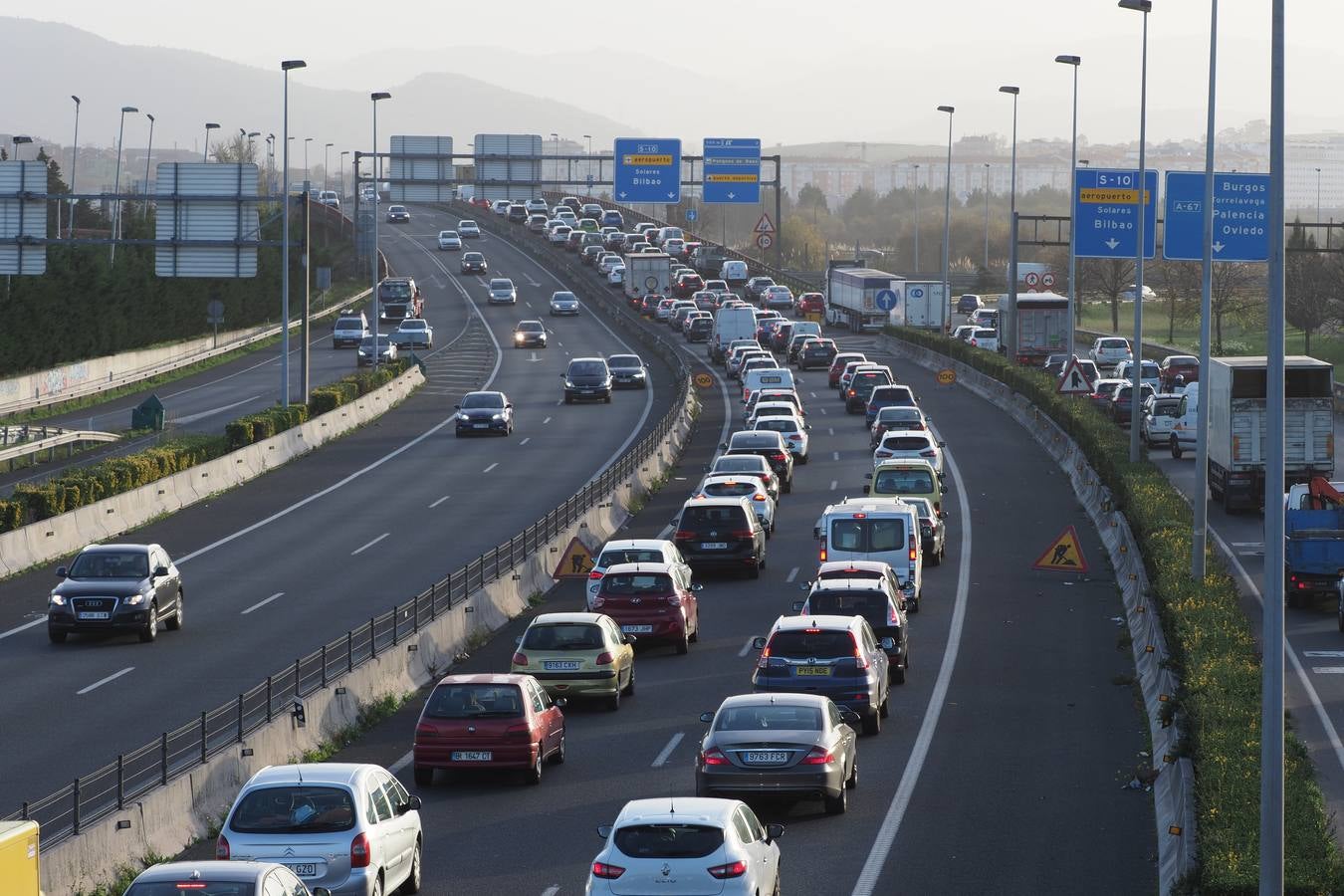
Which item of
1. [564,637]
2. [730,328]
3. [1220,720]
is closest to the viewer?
[1220,720]

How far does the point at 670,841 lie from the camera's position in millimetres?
14961

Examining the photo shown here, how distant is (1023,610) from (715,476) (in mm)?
10453

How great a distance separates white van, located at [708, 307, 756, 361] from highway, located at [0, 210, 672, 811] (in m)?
7.86

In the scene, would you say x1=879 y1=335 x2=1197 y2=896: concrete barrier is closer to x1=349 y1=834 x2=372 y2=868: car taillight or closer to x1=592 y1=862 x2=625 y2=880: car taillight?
x1=592 y1=862 x2=625 y2=880: car taillight

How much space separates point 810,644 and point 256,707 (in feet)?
22.7

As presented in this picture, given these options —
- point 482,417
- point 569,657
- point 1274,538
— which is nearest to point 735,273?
point 482,417

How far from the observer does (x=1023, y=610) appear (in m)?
34.4

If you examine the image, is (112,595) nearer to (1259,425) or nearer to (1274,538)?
(1274,538)

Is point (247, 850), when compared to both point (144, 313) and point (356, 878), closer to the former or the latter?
point (356, 878)

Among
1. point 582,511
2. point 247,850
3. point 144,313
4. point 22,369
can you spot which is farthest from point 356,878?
point 144,313

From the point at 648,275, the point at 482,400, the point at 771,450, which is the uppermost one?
the point at 648,275

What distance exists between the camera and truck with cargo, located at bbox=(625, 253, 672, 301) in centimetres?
10938

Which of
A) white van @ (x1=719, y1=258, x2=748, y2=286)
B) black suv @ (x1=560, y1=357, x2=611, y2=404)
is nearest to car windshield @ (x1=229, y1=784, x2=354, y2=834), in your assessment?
black suv @ (x1=560, y1=357, x2=611, y2=404)

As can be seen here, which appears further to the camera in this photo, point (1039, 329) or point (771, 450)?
point (1039, 329)
